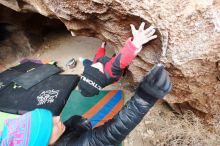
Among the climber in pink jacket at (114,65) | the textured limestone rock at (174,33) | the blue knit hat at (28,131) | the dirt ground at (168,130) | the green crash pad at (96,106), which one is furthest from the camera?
the green crash pad at (96,106)

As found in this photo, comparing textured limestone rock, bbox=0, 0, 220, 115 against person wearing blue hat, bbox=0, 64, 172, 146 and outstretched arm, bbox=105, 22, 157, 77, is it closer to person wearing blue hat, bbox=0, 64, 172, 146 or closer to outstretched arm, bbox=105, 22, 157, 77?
outstretched arm, bbox=105, 22, 157, 77

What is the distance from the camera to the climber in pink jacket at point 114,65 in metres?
1.42

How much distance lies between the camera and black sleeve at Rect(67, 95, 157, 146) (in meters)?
1.24

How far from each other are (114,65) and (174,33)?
334 millimetres

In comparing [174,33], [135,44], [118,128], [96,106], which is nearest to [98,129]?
[118,128]

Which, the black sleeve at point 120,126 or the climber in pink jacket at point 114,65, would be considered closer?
the black sleeve at point 120,126

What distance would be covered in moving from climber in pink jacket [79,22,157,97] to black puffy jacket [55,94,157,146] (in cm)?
25

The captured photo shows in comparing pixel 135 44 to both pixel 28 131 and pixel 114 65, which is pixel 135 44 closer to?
pixel 114 65

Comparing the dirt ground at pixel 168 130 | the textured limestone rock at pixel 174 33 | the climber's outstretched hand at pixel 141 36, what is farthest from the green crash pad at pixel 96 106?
the climber's outstretched hand at pixel 141 36

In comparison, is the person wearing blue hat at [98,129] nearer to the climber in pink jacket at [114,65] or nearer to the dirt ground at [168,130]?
the climber in pink jacket at [114,65]

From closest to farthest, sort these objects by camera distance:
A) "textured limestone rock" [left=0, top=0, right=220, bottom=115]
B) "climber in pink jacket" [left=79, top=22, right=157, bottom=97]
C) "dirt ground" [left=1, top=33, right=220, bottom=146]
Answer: "textured limestone rock" [left=0, top=0, right=220, bottom=115] → "climber in pink jacket" [left=79, top=22, right=157, bottom=97] → "dirt ground" [left=1, top=33, right=220, bottom=146]

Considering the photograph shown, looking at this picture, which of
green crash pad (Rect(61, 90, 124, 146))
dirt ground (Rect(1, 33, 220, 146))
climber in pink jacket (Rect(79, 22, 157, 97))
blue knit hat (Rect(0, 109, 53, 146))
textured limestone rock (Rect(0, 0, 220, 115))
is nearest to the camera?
blue knit hat (Rect(0, 109, 53, 146))

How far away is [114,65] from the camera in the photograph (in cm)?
149

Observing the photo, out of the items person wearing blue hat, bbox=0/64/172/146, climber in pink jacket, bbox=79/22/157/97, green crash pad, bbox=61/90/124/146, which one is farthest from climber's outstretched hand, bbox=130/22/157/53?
green crash pad, bbox=61/90/124/146
